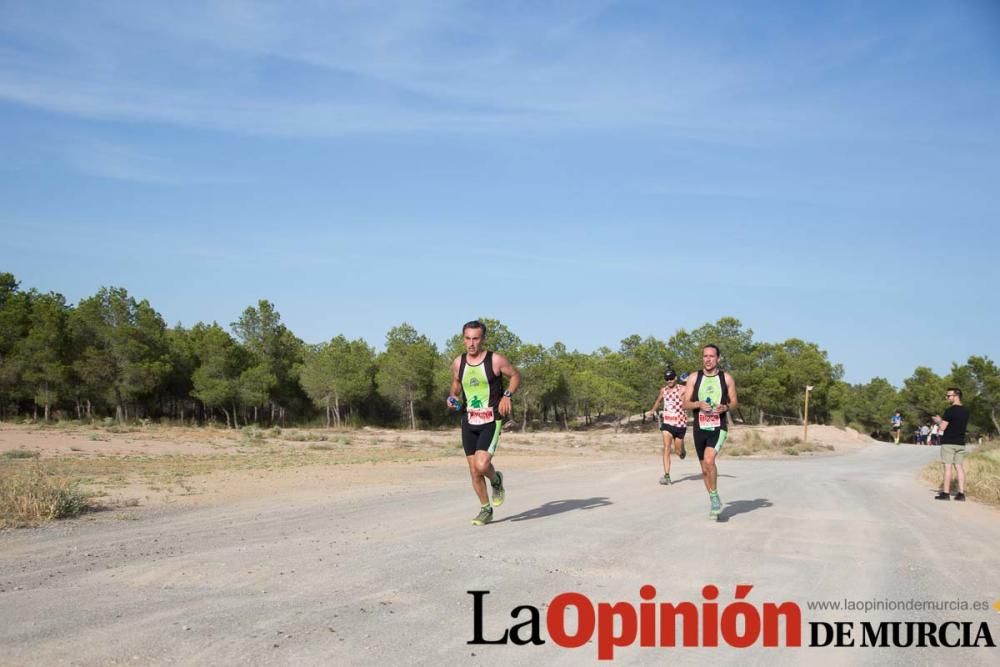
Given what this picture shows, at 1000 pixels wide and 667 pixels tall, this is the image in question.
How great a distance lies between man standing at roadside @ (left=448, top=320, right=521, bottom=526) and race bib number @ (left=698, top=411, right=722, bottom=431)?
274cm

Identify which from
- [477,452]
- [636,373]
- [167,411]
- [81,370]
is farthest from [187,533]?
[167,411]

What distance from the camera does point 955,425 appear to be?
12.6 m

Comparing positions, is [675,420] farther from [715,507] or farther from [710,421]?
[715,507]

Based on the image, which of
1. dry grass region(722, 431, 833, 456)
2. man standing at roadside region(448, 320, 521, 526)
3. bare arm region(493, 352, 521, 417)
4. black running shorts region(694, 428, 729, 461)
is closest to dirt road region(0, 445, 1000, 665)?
man standing at roadside region(448, 320, 521, 526)

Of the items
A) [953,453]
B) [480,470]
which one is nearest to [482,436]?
[480,470]

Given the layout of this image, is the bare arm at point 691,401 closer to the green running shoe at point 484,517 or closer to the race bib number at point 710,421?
the race bib number at point 710,421

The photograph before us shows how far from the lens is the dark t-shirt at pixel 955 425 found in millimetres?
12562

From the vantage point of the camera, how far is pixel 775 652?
4.72m

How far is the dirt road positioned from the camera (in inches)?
178

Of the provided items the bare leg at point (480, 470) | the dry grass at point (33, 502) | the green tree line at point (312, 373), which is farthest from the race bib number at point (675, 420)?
the green tree line at point (312, 373)

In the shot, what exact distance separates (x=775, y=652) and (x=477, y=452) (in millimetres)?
4691

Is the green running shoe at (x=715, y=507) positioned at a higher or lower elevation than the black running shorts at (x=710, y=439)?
lower

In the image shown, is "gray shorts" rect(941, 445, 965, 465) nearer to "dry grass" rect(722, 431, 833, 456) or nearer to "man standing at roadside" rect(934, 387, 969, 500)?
"man standing at roadside" rect(934, 387, 969, 500)

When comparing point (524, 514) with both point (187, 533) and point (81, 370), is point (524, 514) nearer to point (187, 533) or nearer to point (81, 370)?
point (187, 533)
